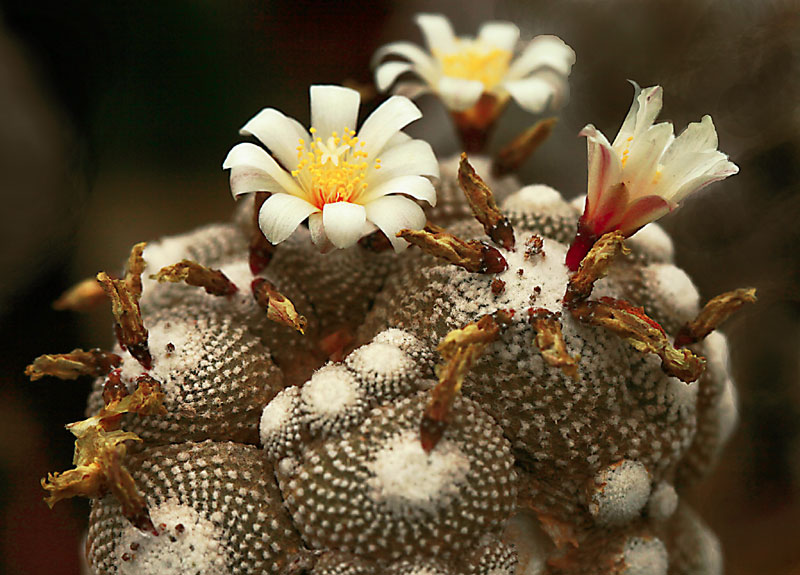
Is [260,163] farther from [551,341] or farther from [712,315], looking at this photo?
[712,315]

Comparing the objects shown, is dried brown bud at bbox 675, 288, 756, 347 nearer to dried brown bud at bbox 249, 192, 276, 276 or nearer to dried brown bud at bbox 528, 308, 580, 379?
dried brown bud at bbox 528, 308, 580, 379

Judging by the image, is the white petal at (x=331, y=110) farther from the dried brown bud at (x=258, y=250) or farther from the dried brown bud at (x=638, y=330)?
the dried brown bud at (x=638, y=330)

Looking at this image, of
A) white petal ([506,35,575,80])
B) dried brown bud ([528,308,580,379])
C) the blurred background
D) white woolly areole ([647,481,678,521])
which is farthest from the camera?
the blurred background

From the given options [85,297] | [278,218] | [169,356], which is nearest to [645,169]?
[278,218]

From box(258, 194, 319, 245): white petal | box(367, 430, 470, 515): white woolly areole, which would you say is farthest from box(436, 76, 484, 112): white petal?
box(367, 430, 470, 515): white woolly areole

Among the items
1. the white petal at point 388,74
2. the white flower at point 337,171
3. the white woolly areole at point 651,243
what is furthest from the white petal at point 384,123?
the white woolly areole at point 651,243
